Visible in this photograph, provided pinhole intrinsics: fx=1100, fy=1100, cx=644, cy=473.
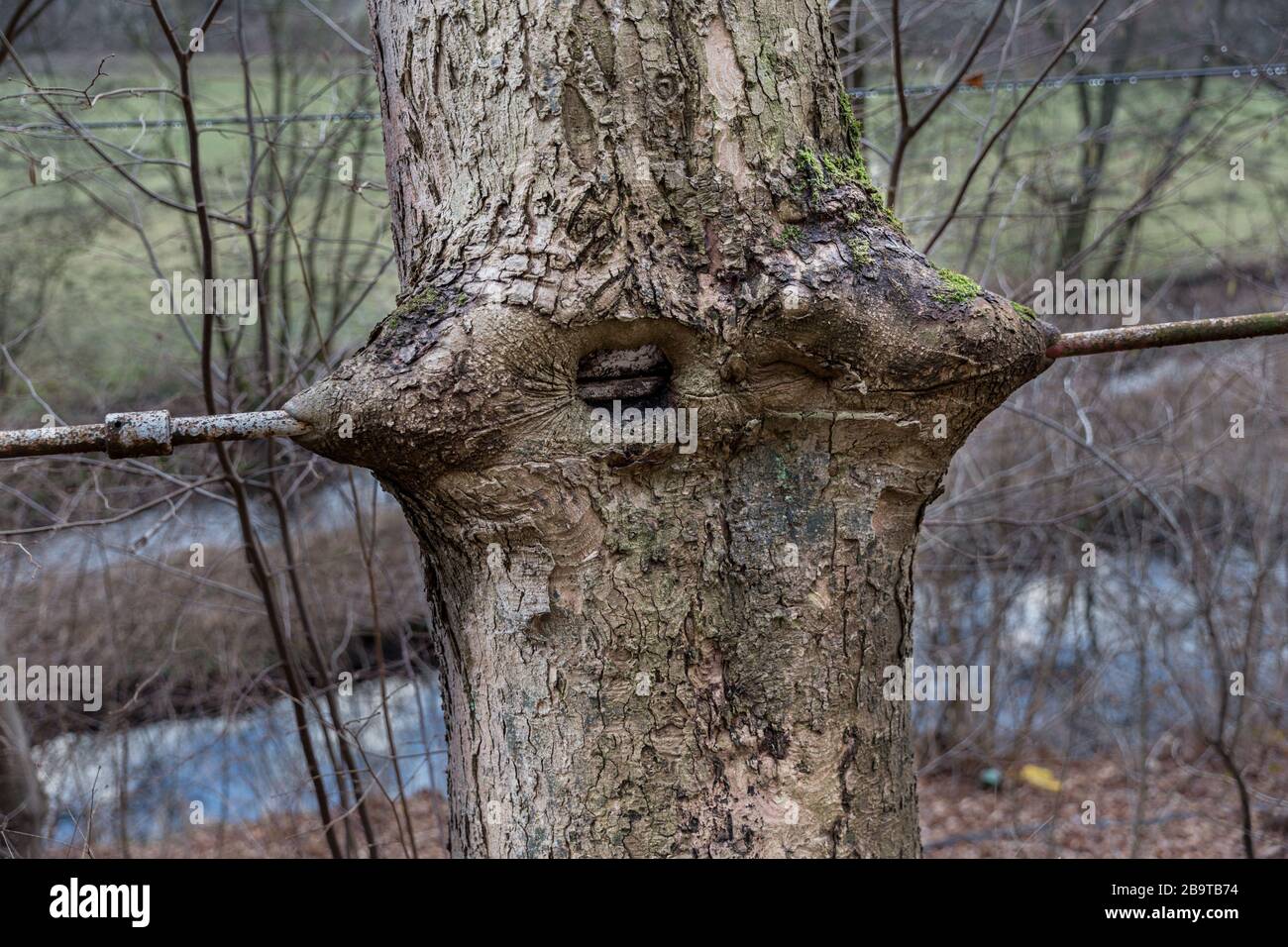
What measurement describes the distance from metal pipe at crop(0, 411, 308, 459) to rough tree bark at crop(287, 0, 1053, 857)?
0.06m

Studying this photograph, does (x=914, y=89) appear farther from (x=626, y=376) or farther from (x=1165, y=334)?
(x=626, y=376)

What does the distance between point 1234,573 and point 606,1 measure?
6.44 m

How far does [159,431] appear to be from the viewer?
160 centimetres

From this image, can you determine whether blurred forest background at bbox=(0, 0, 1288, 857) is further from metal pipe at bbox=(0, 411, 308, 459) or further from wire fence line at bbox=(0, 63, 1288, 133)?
metal pipe at bbox=(0, 411, 308, 459)

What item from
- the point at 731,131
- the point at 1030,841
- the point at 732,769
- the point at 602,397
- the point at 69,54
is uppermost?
the point at 69,54

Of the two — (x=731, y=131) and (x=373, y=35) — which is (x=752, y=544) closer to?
(x=731, y=131)

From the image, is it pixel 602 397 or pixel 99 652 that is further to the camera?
pixel 99 652

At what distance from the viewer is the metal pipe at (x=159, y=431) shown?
61.8 inches

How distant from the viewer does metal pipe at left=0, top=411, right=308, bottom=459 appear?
1570 millimetres

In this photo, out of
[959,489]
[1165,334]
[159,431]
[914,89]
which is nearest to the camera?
[159,431]

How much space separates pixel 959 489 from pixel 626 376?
452cm

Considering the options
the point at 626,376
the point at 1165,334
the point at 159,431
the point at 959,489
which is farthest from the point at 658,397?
the point at 959,489

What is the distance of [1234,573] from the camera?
22.0ft

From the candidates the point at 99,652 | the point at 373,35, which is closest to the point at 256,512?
the point at 99,652
